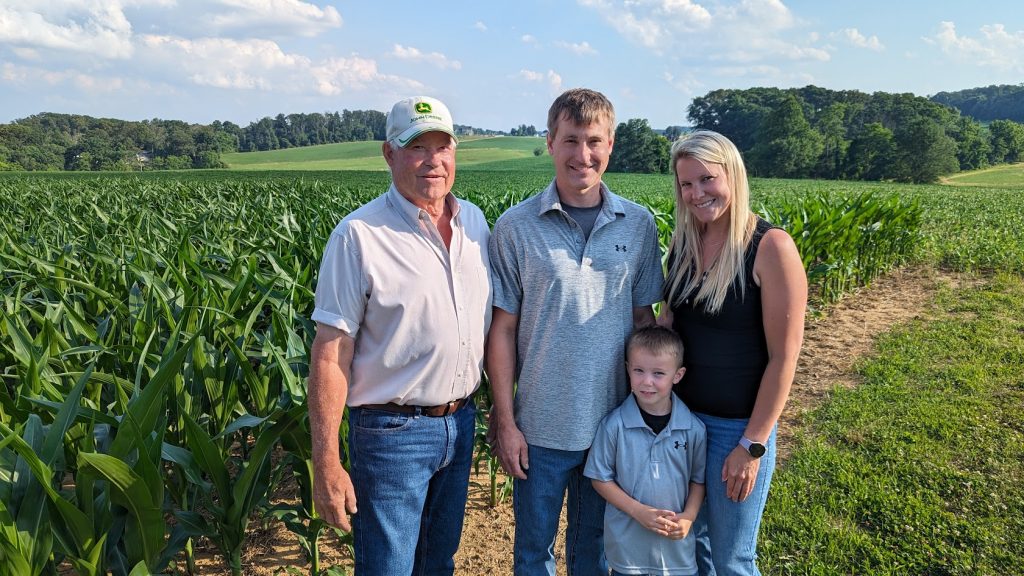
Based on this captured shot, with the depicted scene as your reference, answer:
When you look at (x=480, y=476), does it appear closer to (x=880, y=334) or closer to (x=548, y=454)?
(x=548, y=454)

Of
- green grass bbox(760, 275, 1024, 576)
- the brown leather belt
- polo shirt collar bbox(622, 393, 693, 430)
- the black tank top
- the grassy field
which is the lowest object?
green grass bbox(760, 275, 1024, 576)

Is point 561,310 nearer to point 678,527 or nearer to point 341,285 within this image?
point 341,285

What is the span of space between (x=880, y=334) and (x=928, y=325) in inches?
27.0

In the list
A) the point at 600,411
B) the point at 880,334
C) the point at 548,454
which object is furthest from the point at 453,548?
the point at 880,334

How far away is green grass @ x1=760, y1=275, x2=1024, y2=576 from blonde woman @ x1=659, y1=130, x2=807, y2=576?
1.07m

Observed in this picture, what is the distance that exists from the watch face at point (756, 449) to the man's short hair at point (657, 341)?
326mm

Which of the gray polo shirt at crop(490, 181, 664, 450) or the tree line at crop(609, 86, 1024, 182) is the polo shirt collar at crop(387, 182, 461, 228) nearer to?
the gray polo shirt at crop(490, 181, 664, 450)

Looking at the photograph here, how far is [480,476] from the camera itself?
3525mm

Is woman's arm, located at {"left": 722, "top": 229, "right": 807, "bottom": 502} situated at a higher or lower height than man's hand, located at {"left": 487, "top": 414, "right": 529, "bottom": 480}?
higher

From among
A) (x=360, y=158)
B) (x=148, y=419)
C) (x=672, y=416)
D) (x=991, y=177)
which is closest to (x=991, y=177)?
(x=991, y=177)

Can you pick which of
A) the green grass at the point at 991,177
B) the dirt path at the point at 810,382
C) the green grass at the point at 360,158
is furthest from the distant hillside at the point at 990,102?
the dirt path at the point at 810,382

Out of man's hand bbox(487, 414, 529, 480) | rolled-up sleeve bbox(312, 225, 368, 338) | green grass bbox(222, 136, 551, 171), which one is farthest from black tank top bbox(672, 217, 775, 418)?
green grass bbox(222, 136, 551, 171)

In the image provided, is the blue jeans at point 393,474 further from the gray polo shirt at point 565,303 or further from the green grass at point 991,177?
the green grass at point 991,177

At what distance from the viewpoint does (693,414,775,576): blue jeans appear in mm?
1869
